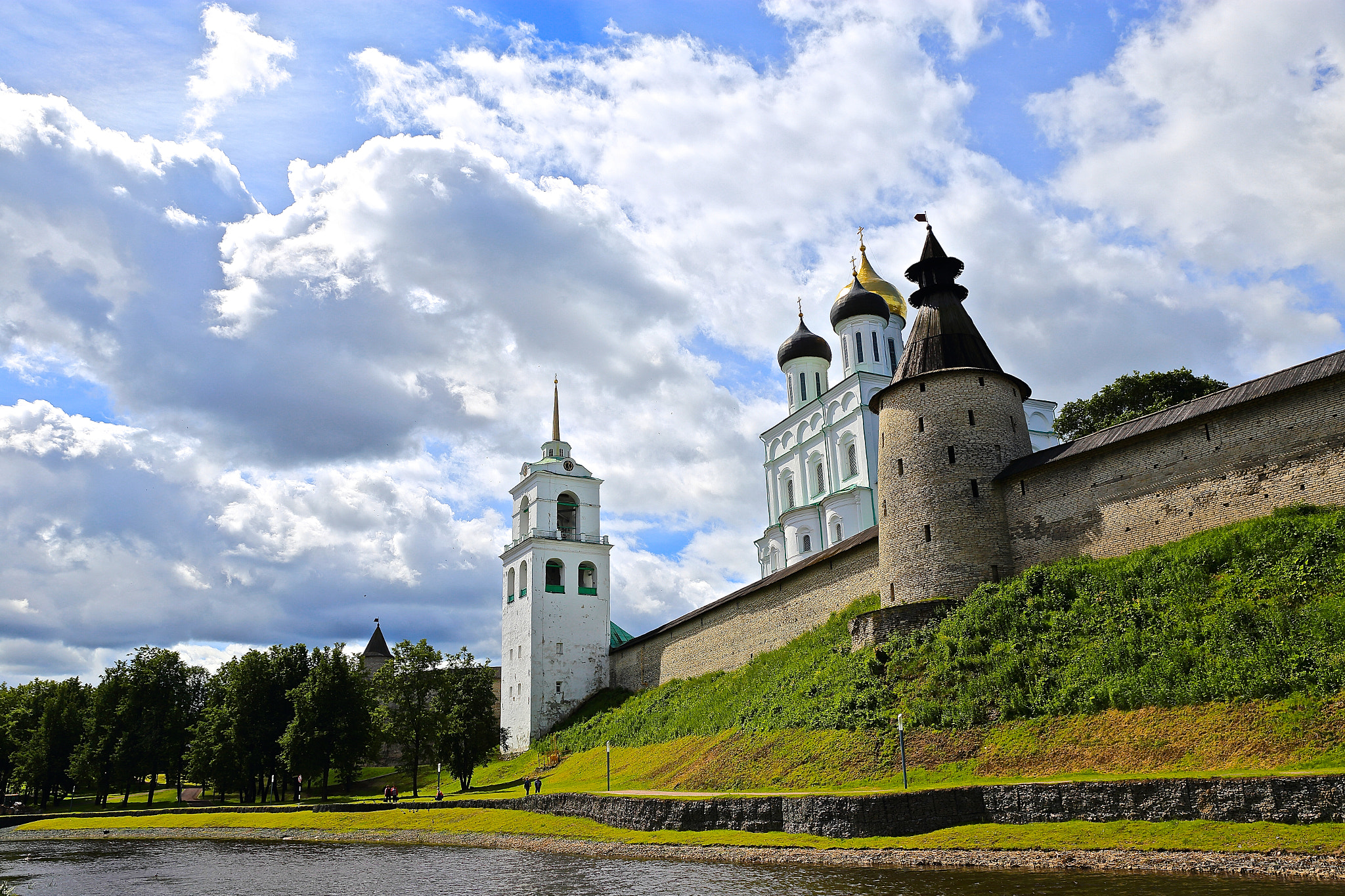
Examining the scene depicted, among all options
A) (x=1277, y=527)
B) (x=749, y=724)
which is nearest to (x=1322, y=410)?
(x=1277, y=527)

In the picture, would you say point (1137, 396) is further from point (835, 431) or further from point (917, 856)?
point (917, 856)

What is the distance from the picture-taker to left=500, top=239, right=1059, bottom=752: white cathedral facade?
4575 cm

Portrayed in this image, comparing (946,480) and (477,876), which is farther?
(946,480)

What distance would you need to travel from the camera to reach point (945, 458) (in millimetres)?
25844

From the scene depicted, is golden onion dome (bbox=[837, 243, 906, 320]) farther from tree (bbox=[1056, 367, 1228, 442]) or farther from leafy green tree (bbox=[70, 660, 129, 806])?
leafy green tree (bbox=[70, 660, 129, 806])

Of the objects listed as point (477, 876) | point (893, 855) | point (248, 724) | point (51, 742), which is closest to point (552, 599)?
point (248, 724)

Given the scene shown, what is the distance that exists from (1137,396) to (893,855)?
2809 cm

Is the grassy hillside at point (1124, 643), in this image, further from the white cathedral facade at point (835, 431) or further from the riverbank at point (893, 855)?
the white cathedral facade at point (835, 431)

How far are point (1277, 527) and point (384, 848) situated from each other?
21582mm

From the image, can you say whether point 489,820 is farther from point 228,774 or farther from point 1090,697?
point 228,774

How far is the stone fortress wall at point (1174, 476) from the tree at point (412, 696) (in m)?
17.8

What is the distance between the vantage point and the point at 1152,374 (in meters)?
37.1

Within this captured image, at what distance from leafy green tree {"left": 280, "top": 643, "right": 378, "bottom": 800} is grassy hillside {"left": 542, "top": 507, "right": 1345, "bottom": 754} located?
18736mm

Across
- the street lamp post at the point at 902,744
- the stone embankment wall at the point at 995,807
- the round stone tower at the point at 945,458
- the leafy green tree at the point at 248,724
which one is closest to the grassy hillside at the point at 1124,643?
the street lamp post at the point at 902,744
